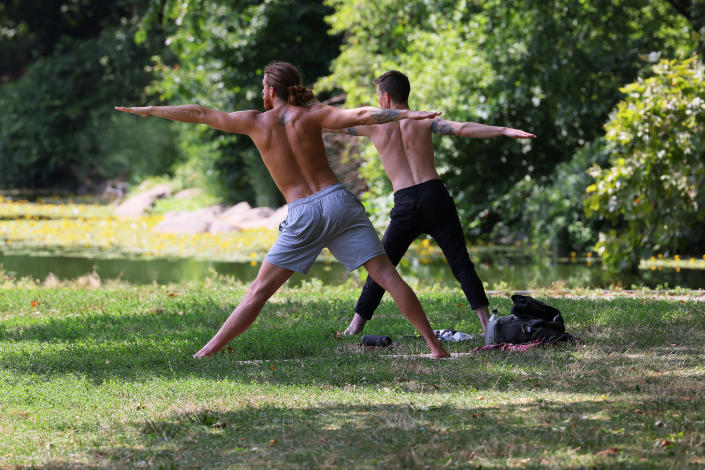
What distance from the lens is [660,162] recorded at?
1212cm

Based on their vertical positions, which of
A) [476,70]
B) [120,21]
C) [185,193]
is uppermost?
[120,21]

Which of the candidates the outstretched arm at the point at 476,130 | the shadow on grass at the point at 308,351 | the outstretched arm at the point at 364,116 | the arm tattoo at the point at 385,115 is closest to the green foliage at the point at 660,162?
the shadow on grass at the point at 308,351

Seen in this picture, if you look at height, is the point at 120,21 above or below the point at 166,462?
above

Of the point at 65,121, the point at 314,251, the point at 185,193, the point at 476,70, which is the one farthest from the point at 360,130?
the point at 65,121

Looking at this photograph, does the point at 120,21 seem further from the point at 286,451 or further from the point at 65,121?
the point at 286,451

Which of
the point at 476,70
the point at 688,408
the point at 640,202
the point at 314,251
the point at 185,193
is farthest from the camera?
the point at 185,193

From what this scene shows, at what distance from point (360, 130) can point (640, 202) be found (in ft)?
20.8

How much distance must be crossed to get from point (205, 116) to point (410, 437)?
2810mm

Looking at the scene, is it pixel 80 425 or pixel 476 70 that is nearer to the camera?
pixel 80 425

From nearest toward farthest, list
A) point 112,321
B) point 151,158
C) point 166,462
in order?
point 166,462 → point 112,321 → point 151,158

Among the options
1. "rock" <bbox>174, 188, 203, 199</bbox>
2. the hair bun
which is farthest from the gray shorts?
A: "rock" <bbox>174, 188, 203, 199</bbox>

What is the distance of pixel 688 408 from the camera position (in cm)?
461

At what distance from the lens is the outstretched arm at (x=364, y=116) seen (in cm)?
561

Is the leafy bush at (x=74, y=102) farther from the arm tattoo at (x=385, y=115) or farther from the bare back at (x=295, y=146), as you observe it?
the arm tattoo at (x=385, y=115)
